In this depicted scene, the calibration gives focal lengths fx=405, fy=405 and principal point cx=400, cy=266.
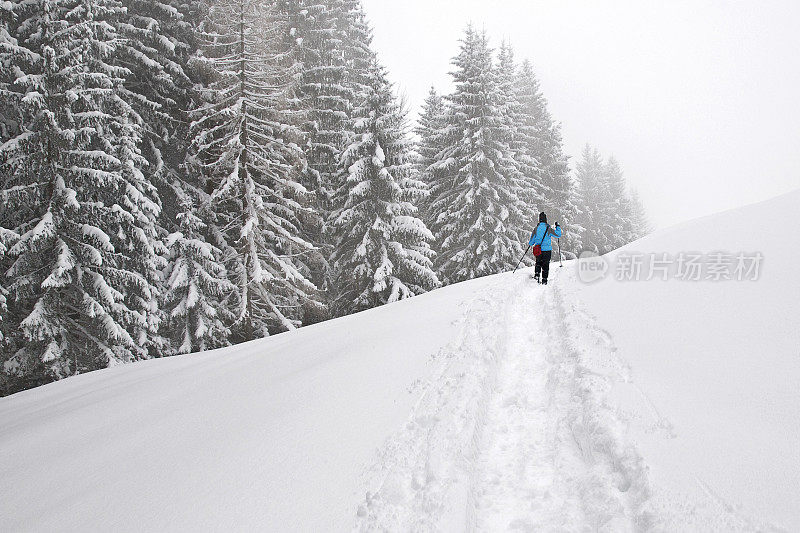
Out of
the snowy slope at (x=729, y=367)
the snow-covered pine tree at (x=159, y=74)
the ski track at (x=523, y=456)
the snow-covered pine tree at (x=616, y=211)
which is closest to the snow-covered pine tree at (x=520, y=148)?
the snow-covered pine tree at (x=616, y=211)

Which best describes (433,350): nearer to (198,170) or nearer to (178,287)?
(178,287)

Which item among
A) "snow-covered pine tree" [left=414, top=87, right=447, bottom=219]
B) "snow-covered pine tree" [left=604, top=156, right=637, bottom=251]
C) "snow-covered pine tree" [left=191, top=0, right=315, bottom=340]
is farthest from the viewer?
"snow-covered pine tree" [left=604, top=156, right=637, bottom=251]

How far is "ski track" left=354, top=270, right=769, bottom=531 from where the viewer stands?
3.29 meters

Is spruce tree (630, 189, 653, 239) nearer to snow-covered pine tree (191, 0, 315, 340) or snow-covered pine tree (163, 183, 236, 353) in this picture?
snow-covered pine tree (191, 0, 315, 340)

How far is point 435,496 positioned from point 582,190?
3823 centimetres

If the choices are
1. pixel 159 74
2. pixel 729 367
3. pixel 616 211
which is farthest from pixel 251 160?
pixel 616 211

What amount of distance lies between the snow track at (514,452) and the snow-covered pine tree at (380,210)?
959cm

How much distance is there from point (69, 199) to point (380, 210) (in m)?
9.74

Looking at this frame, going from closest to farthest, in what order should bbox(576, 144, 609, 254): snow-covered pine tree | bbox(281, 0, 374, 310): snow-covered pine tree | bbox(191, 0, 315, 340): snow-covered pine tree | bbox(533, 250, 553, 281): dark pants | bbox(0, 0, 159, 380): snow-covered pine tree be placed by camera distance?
bbox(0, 0, 159, 380): snow-covered pine tree < bbox(533, 250, 553, 281): dark pants < bbox(191, 0, 315, 340): snow-covered pine tree < bbox(281, 0, 374, 310): snow-covered pine tree < bbox(576, 144, 609, 254): snow-covered pine tree

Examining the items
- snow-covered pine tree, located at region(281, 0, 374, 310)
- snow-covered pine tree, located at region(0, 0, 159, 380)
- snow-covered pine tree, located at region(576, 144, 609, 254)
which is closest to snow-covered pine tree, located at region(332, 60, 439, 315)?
snow-covered pine tree, located at region(281, 0, 374, 310)

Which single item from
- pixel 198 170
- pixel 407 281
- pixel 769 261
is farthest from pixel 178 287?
pixel 769 261

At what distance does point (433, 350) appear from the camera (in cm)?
682

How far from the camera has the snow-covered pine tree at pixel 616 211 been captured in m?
36.6

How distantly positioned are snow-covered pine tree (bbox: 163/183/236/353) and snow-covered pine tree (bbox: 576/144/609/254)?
2936 cm
